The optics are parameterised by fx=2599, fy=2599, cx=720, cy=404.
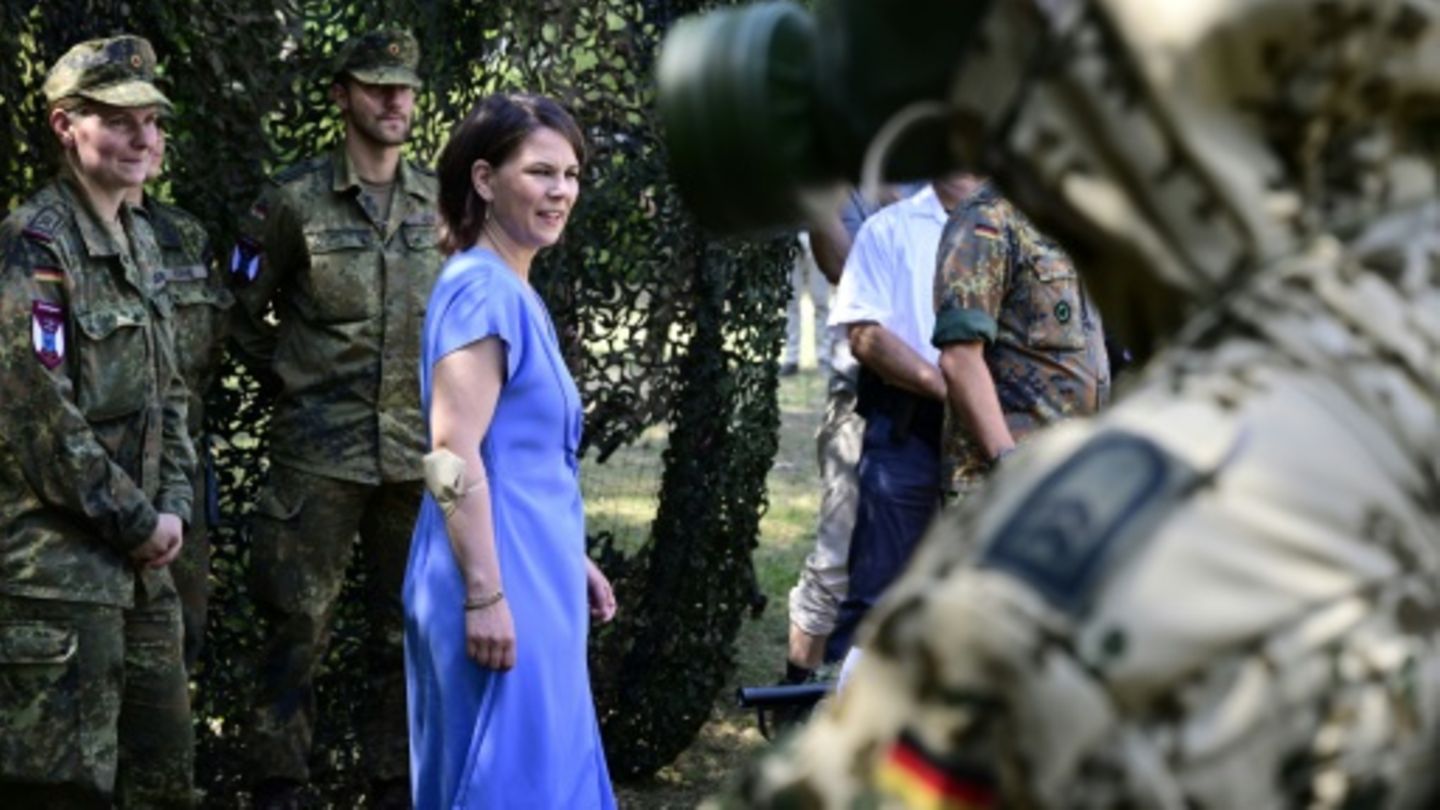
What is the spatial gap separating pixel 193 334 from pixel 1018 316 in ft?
6.61

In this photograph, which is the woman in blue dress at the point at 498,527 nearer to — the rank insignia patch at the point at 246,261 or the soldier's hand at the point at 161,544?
the soldier's hand at the point at 161,544

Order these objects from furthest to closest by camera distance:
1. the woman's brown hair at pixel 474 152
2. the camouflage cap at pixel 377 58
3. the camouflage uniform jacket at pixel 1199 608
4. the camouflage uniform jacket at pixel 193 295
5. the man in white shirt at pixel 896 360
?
the man in white shirt at pixel 896 360, the camouflage cap at pixel 377 58, the camouflage uniform jacket at pixel 193 295, the woman's brown hair at pixel 474 152, the camouflage uniform jacket at pixel 1199 608

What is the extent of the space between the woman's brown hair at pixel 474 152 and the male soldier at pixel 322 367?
51.0 inches

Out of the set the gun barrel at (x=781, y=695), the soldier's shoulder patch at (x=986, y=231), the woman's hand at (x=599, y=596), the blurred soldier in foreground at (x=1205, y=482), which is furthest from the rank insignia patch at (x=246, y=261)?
the blurred soldier in foreground at (x=1205, y=482)

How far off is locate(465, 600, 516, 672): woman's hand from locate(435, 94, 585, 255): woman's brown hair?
2.41ft

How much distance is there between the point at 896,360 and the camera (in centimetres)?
657

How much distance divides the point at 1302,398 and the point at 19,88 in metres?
5.10

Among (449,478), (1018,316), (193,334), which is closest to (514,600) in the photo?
(449,478)

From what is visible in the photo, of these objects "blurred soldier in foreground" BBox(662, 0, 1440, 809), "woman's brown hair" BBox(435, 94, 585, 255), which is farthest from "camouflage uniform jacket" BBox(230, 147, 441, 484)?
"blurred soldier in foreground" BBox(662, 0, 1440, 809)

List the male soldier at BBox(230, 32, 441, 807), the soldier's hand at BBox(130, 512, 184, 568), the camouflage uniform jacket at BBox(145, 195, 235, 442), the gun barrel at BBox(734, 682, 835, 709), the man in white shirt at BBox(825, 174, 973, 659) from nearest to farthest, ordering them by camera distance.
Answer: the gun barrel at BBox(734, 682, 835, 709) < the soldier's hand at BBox(130, 512, 184, 568) < the camouflage uniform jacket at BBox(145, 195, 235, 442) < the male soldier at BBox(230, 32, 441, 807) < the man in white shirt at BBox(825, 174, 973, 659)

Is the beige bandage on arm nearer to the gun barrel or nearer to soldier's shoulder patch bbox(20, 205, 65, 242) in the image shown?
the gun barrel

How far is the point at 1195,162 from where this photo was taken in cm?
156

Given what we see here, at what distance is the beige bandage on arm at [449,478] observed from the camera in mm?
4809

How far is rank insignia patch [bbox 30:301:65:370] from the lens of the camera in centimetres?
555
